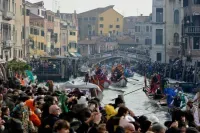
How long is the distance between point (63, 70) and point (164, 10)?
65.6 ft

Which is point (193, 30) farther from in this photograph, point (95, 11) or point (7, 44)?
point (95, 11)

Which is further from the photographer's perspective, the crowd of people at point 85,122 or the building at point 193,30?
the building at point 193,30

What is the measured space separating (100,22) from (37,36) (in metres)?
40.2

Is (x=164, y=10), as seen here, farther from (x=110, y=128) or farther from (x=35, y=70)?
(x=110, y=128)

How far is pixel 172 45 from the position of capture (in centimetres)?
6456

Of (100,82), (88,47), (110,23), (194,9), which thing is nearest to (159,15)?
(194,9)

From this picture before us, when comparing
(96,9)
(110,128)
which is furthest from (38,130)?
(96,9)

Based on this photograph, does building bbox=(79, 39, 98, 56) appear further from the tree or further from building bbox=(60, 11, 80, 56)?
the tree

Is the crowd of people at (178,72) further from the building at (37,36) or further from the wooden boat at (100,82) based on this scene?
the building at (37,36)

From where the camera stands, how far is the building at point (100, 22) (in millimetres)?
104750

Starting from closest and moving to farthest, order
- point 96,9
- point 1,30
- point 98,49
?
point 1,30 < point 98,49 < point 96,9

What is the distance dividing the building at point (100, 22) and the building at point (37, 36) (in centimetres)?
3504

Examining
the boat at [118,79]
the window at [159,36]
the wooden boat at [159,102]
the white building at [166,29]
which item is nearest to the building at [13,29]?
the boat at [118,79]

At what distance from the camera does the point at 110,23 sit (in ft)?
348
